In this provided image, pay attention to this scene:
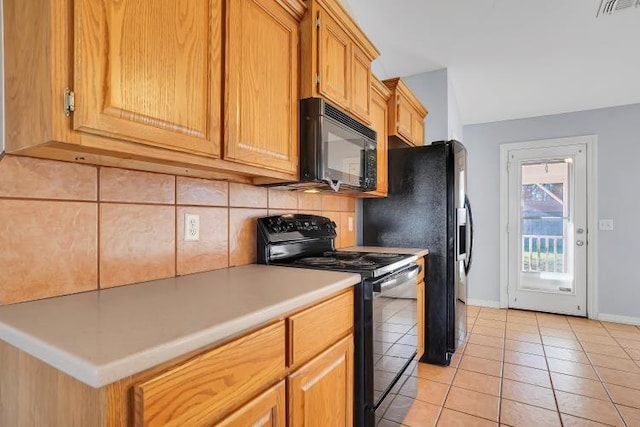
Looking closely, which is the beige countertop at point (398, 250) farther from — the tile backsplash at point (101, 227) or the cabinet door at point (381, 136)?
the tile backsplash at point (101, 227)

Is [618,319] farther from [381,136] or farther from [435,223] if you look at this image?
[381,136]

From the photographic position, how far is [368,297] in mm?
1401

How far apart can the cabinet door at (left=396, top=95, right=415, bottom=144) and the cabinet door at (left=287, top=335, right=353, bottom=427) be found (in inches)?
70.6

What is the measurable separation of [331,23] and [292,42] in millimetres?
281

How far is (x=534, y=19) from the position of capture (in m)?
2.33

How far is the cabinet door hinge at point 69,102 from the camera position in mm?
770

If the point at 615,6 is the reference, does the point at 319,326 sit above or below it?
below

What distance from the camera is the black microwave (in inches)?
60.1

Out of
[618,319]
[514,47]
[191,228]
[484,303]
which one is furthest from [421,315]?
[618,319]

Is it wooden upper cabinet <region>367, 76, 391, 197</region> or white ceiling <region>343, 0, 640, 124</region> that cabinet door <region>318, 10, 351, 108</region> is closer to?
wooden upper cabinet <region>367, 76, 391, 197</region>

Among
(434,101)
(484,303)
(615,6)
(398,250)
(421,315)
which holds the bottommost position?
(484,303)

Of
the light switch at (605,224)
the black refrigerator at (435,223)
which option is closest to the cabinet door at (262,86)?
the black refrigerator at (435,223)

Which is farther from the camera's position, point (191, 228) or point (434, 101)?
point (434, 101)

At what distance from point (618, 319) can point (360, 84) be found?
3928 mm
